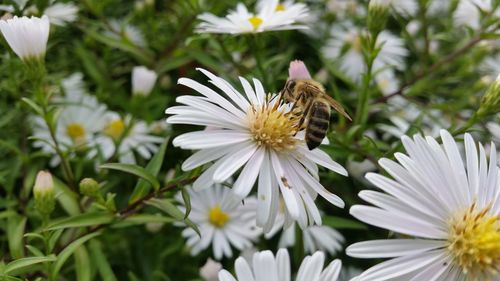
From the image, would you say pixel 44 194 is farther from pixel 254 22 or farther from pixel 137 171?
pixel 254 22

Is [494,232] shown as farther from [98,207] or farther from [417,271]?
[98,207]

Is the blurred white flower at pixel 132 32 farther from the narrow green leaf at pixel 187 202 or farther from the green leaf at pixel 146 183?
the narrow green leaf at pixel 187 202

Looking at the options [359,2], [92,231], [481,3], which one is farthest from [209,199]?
[359,2]

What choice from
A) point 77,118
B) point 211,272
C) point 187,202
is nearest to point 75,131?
point 77,118

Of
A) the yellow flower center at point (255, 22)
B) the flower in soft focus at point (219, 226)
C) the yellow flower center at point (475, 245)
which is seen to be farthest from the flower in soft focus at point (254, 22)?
the yellow flower center at point (475, 245)

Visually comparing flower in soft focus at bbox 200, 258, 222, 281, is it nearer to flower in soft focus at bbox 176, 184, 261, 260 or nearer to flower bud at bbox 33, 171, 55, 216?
flower in soft focus at bbox 176, 184, 261, 260

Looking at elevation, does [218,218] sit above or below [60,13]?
below
